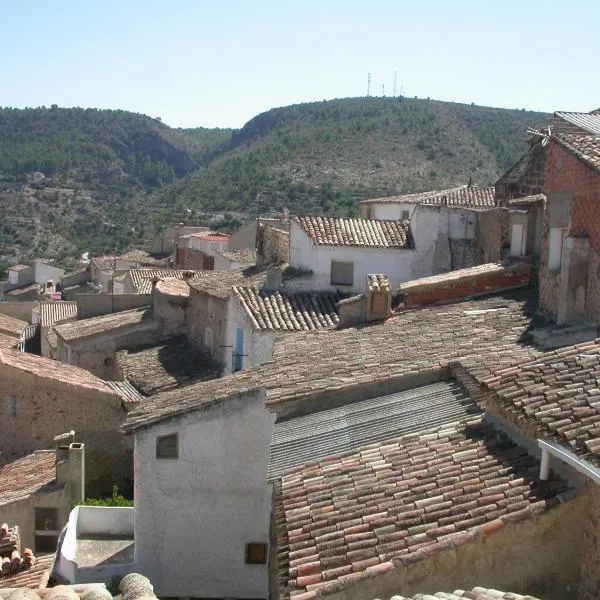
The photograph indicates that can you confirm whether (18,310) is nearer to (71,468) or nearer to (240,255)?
(240,255)

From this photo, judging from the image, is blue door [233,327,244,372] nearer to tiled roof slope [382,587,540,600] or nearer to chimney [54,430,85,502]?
chimney [54,430,85,502]

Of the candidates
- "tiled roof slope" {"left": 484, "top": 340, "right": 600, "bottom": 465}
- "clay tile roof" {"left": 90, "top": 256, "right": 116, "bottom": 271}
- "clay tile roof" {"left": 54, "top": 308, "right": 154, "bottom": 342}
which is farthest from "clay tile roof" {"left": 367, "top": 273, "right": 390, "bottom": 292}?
"clay tile roof" {"left": 90, "top": 256, "right": 116, "bottom": 271}

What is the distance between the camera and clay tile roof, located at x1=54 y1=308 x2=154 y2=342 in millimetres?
26719

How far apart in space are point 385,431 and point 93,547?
6.63m

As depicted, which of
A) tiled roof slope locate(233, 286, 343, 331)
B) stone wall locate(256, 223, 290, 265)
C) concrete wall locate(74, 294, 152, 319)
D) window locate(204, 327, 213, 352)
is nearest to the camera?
tiled roof slope locate(233, 286, 343, 331)

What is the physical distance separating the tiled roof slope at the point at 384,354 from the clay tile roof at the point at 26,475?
13.5ft

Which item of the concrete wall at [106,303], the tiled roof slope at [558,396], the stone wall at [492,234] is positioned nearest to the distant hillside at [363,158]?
the concrete wall at [106,303]

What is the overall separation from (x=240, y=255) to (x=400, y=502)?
33.0 metres

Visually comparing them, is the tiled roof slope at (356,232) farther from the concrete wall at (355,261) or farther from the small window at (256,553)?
the small window at (256,553)

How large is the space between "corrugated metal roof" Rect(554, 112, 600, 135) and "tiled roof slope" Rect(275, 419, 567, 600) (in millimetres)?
6965

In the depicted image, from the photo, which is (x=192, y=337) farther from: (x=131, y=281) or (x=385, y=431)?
(x=385, y=431)

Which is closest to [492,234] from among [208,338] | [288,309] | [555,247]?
[288,309]

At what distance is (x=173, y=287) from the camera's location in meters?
28.0

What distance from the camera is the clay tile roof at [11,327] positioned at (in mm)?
35019
